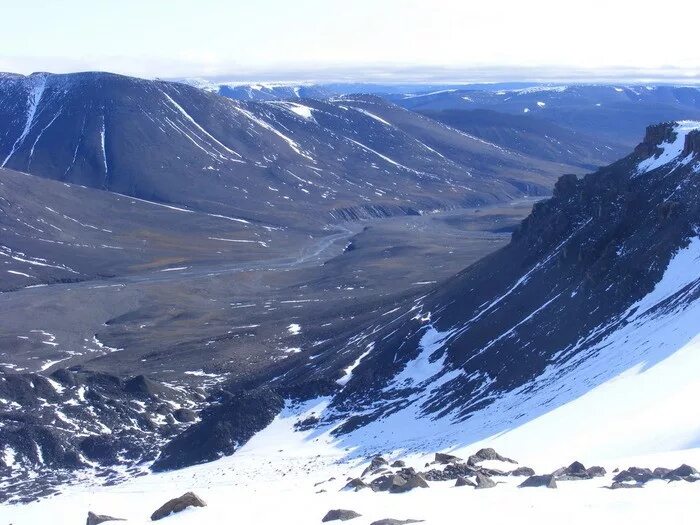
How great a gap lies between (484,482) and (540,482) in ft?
6.04

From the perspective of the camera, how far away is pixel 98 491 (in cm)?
4966

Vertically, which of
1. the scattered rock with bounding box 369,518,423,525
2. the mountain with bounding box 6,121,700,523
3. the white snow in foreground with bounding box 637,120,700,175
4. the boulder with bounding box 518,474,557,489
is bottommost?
the mountain with bounding box 6,121,700,523

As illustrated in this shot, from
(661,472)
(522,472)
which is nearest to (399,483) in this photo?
(522,472)

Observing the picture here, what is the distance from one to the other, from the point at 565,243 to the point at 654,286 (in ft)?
48.3

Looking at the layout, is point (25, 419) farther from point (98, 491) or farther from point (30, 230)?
point (30, 230)

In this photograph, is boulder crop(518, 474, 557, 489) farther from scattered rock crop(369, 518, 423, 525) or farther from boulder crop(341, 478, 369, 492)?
boulder crop(341, 478, 369, 492)

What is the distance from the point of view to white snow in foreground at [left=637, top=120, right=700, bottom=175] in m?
71.0

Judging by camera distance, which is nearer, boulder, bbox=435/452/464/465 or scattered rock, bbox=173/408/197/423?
boulder, bbox=435/452/464/465

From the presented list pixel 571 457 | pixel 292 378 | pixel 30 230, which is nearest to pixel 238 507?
pixel 571 457

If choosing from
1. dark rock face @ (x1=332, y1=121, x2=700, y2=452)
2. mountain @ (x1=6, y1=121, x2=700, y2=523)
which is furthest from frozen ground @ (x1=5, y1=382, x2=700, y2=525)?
dark rock face @ (x1=332, y1=121, x2=700, y2=452)

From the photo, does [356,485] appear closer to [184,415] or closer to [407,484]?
[407,484]

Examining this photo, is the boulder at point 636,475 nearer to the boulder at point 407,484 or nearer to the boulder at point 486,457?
the boulder at point 407,484

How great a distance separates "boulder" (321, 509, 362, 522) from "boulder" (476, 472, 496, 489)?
460cm

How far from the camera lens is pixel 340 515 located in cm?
2611
